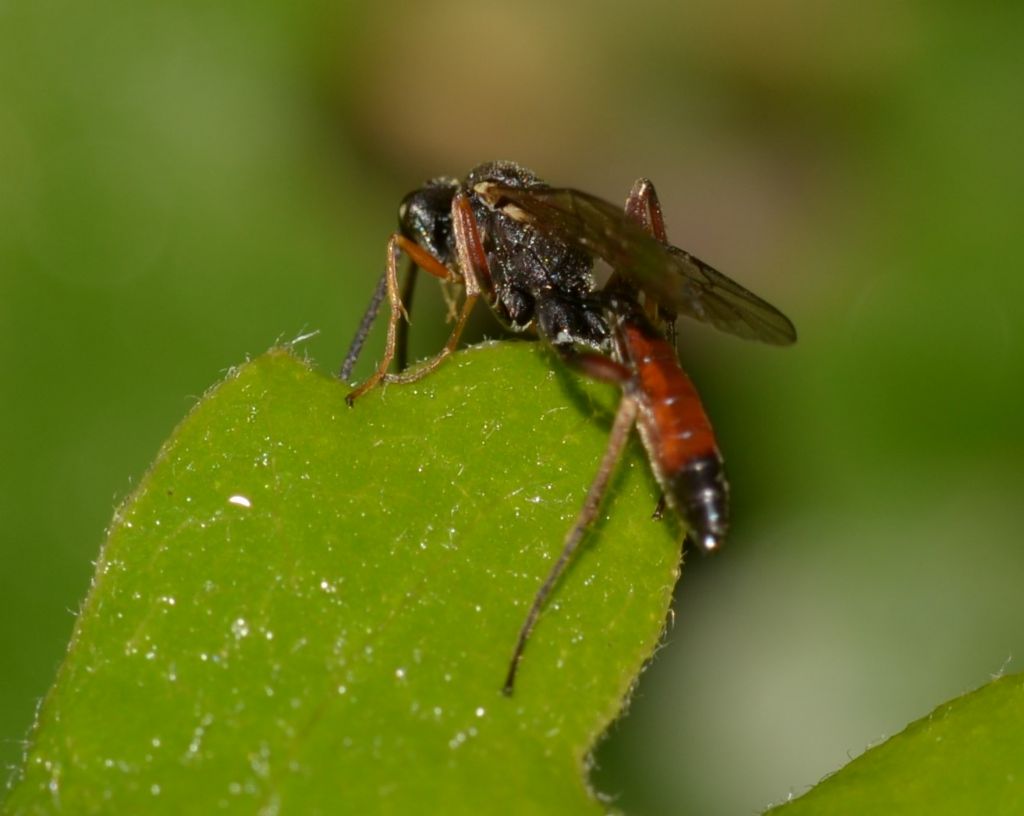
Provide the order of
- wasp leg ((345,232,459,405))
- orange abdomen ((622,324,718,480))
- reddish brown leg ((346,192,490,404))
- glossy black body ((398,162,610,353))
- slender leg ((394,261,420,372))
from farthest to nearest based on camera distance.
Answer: slender leg ((394,261,420,372))
glossy black body ((398,162,610,353))
reddish brown leg ((346,192,490,404))
wasp leg ((345,232,459,405))
orange abdomen ((622,324,718,480))

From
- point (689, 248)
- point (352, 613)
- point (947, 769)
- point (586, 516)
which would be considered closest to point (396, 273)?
point (586, 516)

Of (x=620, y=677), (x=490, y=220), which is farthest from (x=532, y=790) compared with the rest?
(x=490, y=220)

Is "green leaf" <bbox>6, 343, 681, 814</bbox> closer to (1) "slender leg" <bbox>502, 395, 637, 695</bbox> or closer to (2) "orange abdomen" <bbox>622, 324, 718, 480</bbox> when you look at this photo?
(1) "slender leg" <bbox>502, 395, 637, 695</bbox>

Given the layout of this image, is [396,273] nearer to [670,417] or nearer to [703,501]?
[670,417]

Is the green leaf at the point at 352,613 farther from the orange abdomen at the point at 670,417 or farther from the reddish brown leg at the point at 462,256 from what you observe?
the reddish brown leg at the point at 462,256

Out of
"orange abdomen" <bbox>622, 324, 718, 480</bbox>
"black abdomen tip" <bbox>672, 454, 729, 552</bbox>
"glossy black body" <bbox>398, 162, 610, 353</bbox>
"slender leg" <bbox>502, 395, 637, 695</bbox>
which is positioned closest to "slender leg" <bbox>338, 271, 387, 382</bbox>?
"glossy black body" <bbox>398, 162, 610, 353</bbox>

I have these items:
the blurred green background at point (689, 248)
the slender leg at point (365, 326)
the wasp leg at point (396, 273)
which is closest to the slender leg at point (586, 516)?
the wasp leg at point (396, 273)
